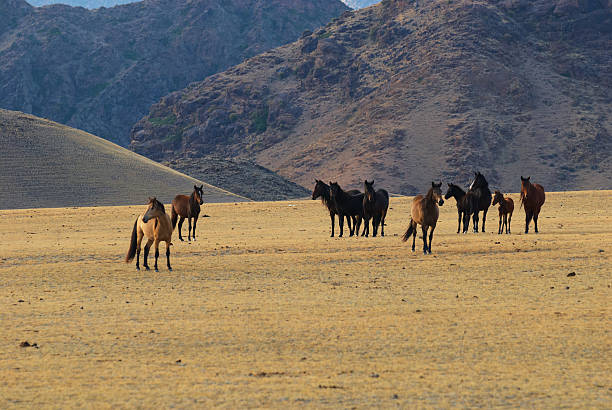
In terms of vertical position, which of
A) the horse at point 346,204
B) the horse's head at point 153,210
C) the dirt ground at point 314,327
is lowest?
the dirt ground at point 314,327

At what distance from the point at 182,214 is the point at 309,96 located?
488 feet

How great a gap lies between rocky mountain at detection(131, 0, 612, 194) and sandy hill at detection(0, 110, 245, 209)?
4940cm

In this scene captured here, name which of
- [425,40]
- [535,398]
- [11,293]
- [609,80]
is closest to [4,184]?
[11,293]

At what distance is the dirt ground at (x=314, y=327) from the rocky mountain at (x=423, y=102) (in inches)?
4329

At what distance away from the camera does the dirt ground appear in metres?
9.63

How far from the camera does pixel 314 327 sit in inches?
527

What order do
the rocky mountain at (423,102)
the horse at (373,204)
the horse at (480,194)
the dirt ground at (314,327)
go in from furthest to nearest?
1. the rocky mountain at (423,102)
2. the horse at (480,194)
3. the horse at (373,204)
4. the dirt ground at (314,327)

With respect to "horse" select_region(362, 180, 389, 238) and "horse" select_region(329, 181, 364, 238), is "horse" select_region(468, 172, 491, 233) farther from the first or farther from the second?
"horse" select_region(329, 181, 364, 238)

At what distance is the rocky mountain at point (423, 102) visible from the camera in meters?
140

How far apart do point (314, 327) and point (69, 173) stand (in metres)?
77.4

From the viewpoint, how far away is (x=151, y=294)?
1728 centimetres

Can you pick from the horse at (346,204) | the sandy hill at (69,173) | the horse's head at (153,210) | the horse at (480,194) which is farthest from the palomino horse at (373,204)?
the sandy hill at (69,173)

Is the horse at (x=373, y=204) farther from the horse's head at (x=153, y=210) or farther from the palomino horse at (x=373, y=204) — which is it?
A: the horse's head at (x=153, y=210)

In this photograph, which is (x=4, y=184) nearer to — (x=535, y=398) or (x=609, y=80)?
(x=535, y=398)
